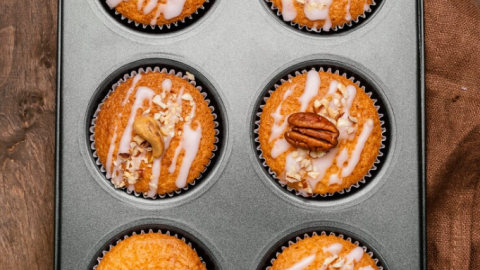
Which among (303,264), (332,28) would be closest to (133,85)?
(332,28)

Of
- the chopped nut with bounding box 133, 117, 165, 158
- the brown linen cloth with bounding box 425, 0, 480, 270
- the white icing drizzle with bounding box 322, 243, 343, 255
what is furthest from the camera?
the brown linen cloth with bounding box 425, 0, 480, 270

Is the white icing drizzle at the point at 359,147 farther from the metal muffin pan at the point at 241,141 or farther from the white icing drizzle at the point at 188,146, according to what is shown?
the white icing drizzle at the point at 188,146

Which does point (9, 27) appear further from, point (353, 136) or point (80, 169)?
point (353, 136)

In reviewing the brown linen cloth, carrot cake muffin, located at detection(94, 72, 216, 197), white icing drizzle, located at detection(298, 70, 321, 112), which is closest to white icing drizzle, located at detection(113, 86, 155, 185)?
carrot cake muffin, located at detection(94, 72, 216, 197)

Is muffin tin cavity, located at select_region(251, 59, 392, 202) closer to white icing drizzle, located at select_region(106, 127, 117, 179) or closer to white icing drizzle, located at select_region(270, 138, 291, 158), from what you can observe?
white icing drizzle, located at select_region(270, 138, 291, 158)

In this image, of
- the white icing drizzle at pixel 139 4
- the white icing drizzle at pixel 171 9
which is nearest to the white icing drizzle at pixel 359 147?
the white icing drizzle at pixel 171 9

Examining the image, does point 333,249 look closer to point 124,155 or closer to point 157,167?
point 157,167
